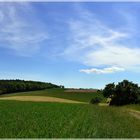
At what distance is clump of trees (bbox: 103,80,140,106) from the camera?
8094 cm

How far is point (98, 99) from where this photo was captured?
97.4 metres

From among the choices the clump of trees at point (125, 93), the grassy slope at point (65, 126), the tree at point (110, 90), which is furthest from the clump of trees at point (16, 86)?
the grassy slope at point (65, 126)

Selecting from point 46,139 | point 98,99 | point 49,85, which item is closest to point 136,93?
point 98,99

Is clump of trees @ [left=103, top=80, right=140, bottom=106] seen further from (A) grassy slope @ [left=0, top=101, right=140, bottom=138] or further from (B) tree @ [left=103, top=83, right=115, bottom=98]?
(A) grassy slope @ [left=0, top=101, right=140, bottom=138]

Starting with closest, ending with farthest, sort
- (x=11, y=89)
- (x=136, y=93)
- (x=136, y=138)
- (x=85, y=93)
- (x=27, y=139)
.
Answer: (x=27, y=139) < (x=136, y=138) < (x=136, y=93) < (x=85, y=93) < (x=11, y=89)

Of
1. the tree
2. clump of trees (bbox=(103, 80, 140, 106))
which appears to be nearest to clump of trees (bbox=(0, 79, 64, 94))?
the tree

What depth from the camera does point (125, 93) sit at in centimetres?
8162

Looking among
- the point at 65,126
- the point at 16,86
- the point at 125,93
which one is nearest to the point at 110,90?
the point at 125,93

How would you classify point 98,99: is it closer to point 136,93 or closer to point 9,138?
point 136,93

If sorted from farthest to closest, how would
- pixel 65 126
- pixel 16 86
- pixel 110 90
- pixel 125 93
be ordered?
pixel 16 86 < pixel 110 90 < pixel 125 93 < pixel 65 126

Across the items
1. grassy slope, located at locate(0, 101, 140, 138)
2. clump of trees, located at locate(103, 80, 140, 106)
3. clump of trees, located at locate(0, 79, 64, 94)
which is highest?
clump of trees, located at locate(0, 79, 64, 94)

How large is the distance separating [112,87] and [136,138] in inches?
2742

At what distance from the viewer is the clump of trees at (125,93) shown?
80.9 m

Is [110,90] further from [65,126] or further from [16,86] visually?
[65,126]
